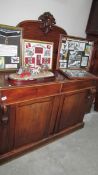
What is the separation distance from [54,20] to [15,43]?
574 millimetres

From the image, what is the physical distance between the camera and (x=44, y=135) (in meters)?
2.00

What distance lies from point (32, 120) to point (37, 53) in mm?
714

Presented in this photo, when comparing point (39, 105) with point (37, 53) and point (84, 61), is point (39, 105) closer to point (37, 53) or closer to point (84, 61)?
point (37, 53)

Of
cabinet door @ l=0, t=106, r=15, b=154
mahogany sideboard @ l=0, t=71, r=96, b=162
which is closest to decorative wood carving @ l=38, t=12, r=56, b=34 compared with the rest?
mahogany sideboard @ l=0, t=71, r=96, b=162

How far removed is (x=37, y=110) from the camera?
1.74 meters

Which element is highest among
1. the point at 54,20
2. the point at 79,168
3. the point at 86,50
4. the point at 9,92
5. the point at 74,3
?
the point at 74,3

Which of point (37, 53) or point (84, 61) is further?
point (84, 61)

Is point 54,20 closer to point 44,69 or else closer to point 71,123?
point 44,69

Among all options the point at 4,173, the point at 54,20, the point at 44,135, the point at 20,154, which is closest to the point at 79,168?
the point at 44,135

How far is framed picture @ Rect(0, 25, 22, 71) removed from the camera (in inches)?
63.4

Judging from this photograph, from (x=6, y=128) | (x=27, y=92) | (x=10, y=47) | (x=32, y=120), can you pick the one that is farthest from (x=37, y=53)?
(x=6, y=128)

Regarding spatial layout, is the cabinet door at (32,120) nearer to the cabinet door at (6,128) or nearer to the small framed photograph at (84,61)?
the cabinet door at (6,128)

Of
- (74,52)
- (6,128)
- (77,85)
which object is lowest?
(6,128)

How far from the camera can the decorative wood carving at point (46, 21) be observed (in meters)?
1.87
